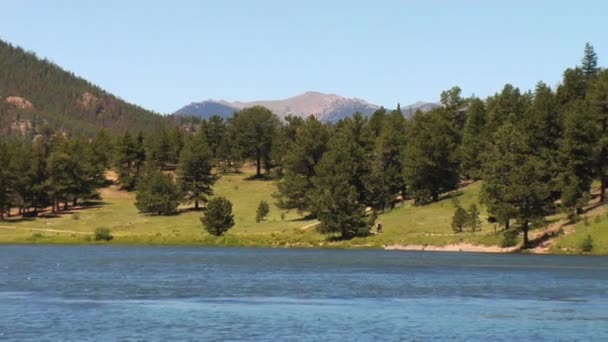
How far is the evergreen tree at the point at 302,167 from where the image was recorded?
16238cm

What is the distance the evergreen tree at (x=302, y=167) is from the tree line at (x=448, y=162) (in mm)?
188

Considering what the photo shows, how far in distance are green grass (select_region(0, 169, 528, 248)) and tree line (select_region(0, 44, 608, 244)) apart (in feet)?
9.72

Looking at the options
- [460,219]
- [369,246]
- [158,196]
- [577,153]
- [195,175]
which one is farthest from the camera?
[195,175]

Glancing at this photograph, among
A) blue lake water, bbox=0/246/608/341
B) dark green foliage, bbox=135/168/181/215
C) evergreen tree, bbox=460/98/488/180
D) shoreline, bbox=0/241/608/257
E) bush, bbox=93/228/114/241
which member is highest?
evergreen tree, bbox=460/98/488/180

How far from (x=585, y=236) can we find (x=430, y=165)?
1693 inches

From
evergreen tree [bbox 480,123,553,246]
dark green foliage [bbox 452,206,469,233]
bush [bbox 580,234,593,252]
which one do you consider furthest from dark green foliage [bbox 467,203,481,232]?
bush [bbox 580,234,593,252]

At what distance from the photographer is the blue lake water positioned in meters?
47.8

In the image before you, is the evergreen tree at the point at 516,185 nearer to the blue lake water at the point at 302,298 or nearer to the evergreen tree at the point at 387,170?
the blue lake water at the point at 302,298

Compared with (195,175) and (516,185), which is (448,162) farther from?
(195,175)

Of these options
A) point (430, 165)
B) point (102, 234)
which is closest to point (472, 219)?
point (430, 165)

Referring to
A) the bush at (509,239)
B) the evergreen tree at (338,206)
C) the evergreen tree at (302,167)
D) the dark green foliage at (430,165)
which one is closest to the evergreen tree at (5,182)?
the evergreen tree at (302,167)

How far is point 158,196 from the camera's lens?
554ft

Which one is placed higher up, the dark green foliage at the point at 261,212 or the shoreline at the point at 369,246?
the dark green foliage at the point at 261,212

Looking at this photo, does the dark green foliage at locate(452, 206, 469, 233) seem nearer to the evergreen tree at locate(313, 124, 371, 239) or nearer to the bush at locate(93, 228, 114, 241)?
the evergreen tree at locate(313, 124, 371, 239)
